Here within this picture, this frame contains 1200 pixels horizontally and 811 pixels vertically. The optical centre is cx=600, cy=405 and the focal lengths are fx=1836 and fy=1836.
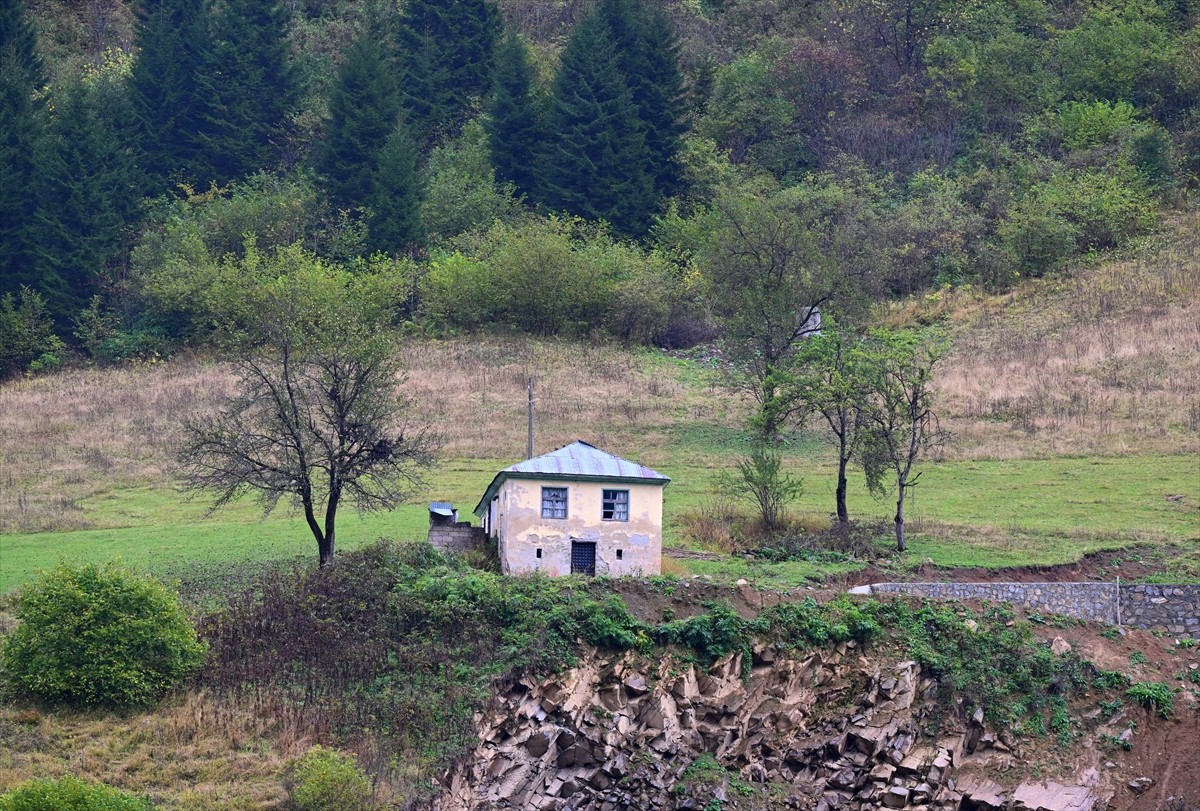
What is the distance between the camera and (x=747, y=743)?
37.7 m

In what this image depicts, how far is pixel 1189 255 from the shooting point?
2926 inches

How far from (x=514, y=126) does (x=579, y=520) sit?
2009 inches

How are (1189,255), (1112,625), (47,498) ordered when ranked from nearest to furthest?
1. (1112,625)
2. (47,498)
3. (1189,255)

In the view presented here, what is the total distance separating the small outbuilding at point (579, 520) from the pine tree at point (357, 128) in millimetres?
44192

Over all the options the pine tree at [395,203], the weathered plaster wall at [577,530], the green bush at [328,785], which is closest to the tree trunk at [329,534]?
the weathered plaster wall at [577,530]

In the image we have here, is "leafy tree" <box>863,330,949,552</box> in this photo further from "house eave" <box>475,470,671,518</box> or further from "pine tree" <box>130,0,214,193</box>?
"pine tree" <box>130,0,214,193</box>

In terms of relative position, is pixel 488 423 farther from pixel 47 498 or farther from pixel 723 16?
pixel 723 16

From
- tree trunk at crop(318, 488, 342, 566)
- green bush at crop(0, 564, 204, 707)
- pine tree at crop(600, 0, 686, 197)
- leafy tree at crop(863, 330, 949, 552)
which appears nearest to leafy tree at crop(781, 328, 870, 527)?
leafy tree at crop(863, 330, 949, 552)

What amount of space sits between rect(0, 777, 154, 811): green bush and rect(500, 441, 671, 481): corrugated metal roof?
14.2 metres

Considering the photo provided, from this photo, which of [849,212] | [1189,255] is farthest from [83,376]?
[1189,255]

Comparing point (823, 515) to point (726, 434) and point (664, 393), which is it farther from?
point (664, 393)

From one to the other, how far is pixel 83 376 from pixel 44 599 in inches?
1570

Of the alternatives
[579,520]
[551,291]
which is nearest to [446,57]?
[551,291]

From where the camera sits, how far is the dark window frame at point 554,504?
4212 centimetres
